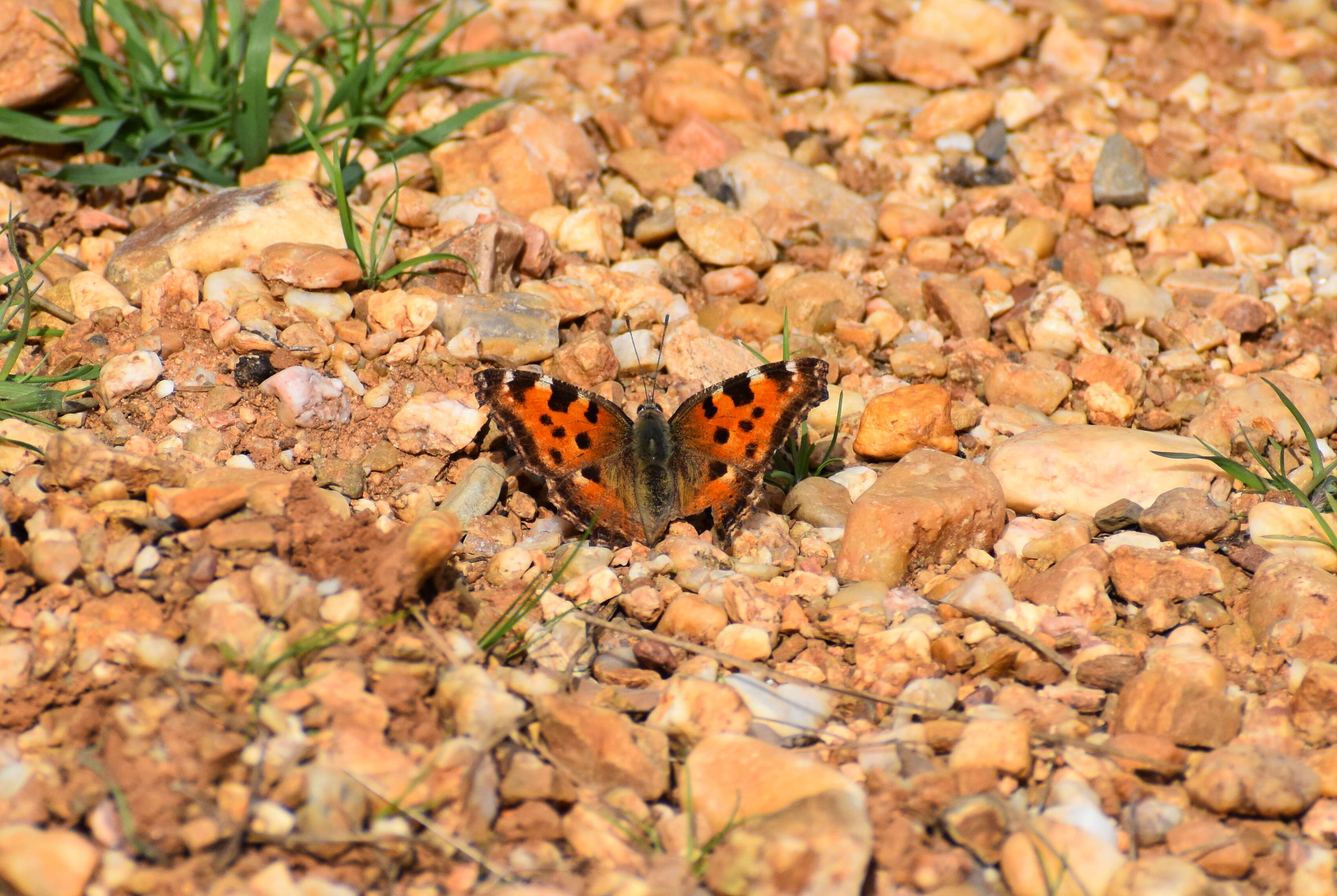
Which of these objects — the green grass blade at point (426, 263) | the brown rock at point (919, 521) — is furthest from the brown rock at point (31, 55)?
the brown rock at point (919, 521)

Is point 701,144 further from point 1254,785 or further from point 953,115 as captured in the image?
point 1254,785

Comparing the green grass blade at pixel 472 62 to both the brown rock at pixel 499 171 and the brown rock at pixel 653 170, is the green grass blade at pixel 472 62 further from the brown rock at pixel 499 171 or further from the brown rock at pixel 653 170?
the brown rock at pixel 653 170

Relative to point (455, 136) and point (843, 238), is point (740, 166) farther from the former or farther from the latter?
point (455, 136)

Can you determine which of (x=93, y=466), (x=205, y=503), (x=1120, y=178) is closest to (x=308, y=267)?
(x=93, y=466)

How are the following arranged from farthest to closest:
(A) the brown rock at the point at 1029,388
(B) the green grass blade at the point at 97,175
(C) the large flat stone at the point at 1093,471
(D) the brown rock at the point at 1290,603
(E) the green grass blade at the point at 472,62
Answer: (E) the green grass blade at the point at 472,62, (B) the green grass blade at the point at 97,175, (A) the brown rock at the point at 1029,388, (C) the large flat stone at the point at 1093,471, (D) the brown rock at the point at 1290,603

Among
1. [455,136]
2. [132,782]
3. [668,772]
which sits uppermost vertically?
[455,136]

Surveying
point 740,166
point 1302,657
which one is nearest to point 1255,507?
point 1302,657

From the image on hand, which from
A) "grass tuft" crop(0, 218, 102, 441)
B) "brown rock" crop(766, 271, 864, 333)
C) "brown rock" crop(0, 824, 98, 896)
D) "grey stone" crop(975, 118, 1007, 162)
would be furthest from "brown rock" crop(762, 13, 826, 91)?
"brown rock" crop(0, 824, 98, 896)
